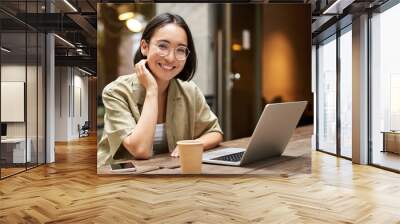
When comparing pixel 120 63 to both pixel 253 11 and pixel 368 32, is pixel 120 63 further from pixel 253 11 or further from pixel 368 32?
pixel 368 32

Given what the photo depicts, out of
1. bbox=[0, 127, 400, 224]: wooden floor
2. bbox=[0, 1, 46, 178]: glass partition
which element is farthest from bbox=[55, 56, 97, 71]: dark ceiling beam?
bbox=[0, 127, 400, 224]: wooden floor

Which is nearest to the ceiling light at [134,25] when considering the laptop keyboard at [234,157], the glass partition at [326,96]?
the laptop keyboard at [234,157]

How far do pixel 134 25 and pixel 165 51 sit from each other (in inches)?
21.2

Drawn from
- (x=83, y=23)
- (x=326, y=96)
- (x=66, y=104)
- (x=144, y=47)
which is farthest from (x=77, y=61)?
(x=144, y=47)

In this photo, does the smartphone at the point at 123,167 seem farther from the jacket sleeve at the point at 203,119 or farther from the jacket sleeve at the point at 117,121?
the jacket sleeve at the point at 203,119

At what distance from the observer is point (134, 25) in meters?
4.91

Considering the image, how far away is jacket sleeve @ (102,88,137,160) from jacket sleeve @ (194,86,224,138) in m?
0.74

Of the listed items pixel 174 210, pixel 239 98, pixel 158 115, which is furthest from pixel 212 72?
pixel 174 210

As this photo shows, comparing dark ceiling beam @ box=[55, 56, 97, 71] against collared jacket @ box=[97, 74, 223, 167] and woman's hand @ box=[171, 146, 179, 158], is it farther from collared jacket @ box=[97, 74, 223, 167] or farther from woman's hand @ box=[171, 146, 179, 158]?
woman's hand @ box=[171, 146, 179, 158]

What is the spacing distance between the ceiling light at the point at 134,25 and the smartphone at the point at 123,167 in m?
1.56

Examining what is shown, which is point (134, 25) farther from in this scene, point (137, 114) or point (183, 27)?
point (137, 114)

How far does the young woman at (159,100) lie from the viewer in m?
4.60

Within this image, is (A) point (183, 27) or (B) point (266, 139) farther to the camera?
(A) point (183, 27)

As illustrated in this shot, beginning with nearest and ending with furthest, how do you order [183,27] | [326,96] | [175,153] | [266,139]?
[266,139], [175,153], [183,27], [326,96]
